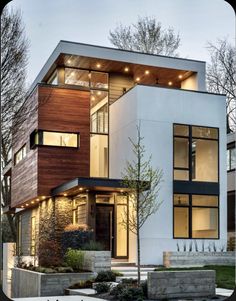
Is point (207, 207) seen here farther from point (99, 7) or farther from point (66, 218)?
point (99, 7)

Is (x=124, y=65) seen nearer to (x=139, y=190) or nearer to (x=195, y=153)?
(x=195, y=153)

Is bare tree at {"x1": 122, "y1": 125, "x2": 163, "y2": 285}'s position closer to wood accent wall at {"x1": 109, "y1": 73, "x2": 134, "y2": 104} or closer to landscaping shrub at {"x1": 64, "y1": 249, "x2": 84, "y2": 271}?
landscaping shrub at {"x1": 64, "y1": 249, "x2": 84, "y2": 271}

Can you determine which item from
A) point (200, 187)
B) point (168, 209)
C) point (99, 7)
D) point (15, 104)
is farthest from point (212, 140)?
point (99, 7)

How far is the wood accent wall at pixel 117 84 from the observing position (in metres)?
21.3

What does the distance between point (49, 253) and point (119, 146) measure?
213 inches

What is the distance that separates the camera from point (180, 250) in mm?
18188

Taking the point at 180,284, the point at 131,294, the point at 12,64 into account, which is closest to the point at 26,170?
the point at 12,64

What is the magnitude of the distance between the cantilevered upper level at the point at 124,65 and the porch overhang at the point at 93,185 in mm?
4842

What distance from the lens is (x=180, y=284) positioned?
1101 cm

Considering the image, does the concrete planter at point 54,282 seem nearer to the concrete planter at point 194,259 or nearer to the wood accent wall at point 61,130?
the concrete planter at point 194,259

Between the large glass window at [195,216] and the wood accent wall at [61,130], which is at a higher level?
the wood accent wall at [61,130]

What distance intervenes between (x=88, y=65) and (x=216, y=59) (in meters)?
10.0

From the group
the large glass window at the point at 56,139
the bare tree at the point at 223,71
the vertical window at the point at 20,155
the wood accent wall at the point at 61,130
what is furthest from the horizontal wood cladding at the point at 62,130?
the bare tree at the point at 223,71

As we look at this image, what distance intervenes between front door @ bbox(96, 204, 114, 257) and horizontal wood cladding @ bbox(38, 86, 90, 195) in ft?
6.53
